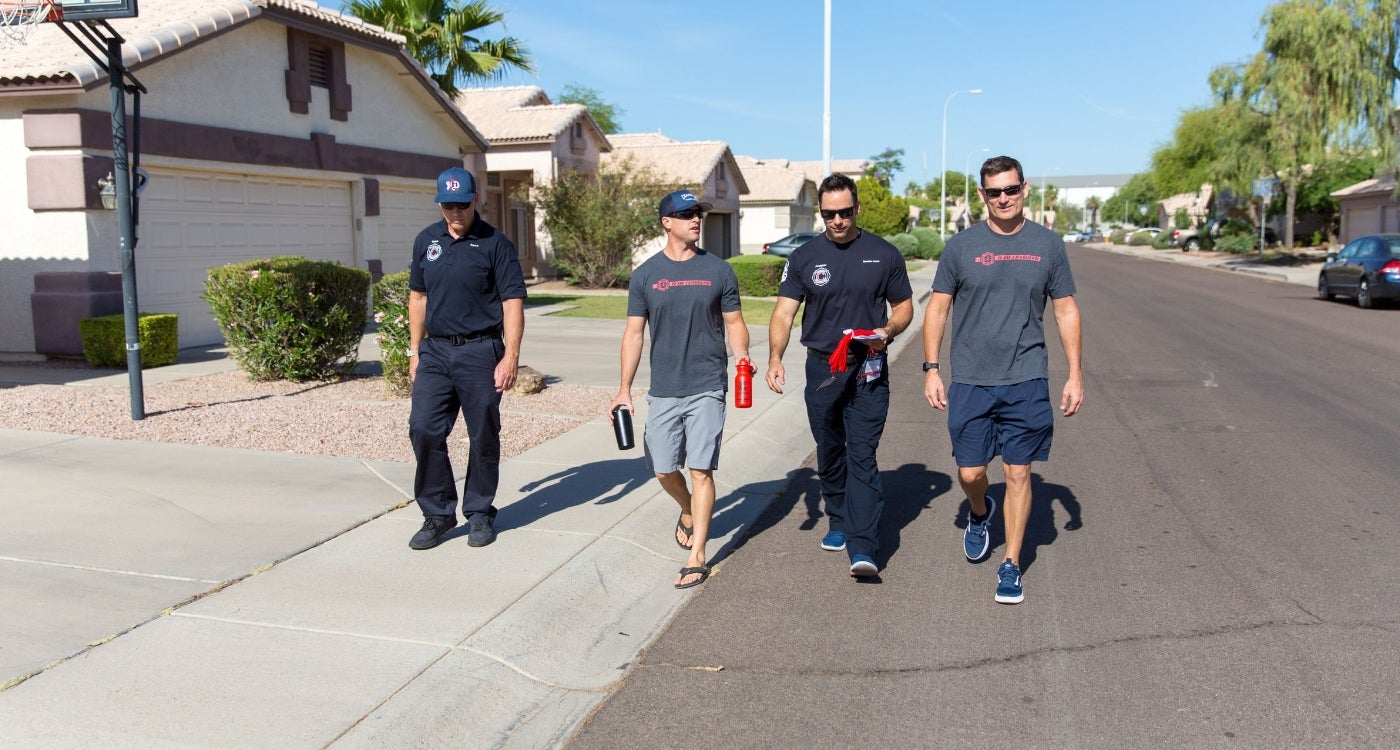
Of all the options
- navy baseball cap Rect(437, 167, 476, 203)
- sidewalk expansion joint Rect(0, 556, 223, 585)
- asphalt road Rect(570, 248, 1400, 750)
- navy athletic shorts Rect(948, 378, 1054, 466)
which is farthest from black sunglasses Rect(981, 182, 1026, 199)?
sidewalk expansion joint Rect(0, 556, 223, 585)

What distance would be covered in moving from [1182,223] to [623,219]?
68.0 meters

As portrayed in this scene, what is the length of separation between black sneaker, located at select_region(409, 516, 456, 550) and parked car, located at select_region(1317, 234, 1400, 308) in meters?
21.2

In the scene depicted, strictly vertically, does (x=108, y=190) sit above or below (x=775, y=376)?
above

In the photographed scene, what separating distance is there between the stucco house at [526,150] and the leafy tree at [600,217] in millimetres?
736

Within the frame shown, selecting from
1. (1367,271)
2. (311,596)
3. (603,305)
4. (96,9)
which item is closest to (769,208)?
(603,305)

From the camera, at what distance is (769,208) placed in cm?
4991

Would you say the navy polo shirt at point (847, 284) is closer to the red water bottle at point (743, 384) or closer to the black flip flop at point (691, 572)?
the red water bottle at point (743, 384)

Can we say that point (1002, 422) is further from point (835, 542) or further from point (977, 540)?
point (835, 542)

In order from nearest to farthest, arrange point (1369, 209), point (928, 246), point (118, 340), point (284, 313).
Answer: point (284, 313) < point (118, 340) < point (1369, 209) < point (928, 246)

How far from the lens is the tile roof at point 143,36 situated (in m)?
11.8

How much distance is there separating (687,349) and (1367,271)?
21.2m

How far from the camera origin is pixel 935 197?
11075 cm

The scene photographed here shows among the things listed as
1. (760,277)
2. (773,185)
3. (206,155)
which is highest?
(773,185)

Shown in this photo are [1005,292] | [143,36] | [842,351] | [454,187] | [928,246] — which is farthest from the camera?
[928,246]
